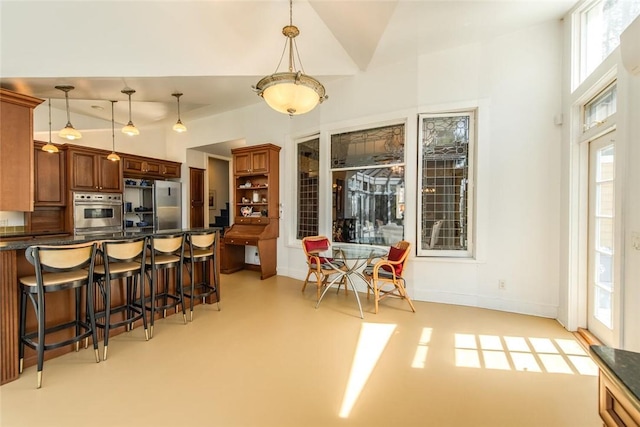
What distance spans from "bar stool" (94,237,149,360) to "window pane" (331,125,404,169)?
306 cm

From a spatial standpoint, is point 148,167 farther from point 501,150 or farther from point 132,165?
point 501,150

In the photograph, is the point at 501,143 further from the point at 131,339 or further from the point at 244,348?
the point at 131,339

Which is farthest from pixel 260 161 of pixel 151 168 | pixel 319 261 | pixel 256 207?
pixel 151 168

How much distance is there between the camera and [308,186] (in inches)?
203

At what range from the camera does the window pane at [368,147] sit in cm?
420

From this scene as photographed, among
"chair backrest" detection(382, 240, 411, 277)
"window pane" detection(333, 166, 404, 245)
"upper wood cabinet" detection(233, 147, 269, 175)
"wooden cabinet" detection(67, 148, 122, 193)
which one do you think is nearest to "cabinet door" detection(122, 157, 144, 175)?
"wooden cabinet" detection(67, 148, 122, 193)

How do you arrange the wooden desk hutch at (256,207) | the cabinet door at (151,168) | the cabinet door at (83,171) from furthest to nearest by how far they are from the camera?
the cabinet door at (151,168), the wooden desk hutch at (256,207), the cabinet door at (83,171)

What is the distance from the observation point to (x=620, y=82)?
2156 mm

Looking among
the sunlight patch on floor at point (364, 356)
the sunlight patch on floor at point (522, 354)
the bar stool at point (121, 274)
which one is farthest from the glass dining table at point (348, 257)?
the bar stool at point (121, 274)

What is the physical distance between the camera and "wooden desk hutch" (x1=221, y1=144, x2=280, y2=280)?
515 cm

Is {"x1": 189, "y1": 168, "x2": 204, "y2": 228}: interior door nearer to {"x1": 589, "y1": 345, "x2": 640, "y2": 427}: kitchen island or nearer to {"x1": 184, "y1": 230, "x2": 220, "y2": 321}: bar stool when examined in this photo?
{"x1": 184, "y1": 230, "x2": 220, "y2": 321}: bar stool

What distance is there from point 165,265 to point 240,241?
2166mm

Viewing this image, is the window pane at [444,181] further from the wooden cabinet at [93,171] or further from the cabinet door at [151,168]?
the wooden cabinet at [93,171]

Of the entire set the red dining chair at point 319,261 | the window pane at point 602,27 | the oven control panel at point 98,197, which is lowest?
the red dining chair at point 319,261
